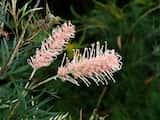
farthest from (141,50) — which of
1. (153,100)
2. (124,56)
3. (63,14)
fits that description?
(63,14)

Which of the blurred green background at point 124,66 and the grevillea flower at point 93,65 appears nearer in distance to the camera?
the grevillea flower at point 93,65

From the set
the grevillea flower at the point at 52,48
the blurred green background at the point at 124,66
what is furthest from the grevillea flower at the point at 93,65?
the blurred green background at the point at 124,66

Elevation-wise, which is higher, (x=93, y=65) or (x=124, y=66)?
(x=93, y=65)

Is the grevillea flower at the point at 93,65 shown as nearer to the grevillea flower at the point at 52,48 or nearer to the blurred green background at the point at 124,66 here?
the grevillea flower at the point at 52,48

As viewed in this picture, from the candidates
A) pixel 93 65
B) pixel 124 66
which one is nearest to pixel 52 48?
pixel 93 65

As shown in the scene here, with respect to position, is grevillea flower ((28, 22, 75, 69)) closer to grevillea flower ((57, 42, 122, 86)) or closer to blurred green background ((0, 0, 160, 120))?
grevillea flower ((57, 42, 122, 86))

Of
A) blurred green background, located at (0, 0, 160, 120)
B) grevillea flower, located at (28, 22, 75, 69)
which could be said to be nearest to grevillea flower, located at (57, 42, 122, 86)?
grevillea flower, located at (28, 22, 75, 69)

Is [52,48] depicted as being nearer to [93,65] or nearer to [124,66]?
[93,65]

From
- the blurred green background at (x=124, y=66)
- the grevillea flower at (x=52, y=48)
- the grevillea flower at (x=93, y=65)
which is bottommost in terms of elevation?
the blurred green background at (x=124, y=66)
